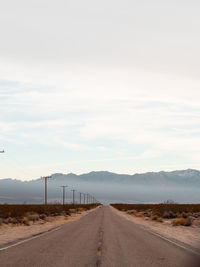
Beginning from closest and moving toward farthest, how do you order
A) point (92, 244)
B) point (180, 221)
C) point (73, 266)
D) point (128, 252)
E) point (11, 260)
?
point (73, 266)
point (11, 260)
point (128, 252)
point (92, 244)
point (180, 221)

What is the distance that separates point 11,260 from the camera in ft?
37.6

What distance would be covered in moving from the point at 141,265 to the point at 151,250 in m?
3.38

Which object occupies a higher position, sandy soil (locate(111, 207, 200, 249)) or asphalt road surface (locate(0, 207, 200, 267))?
asphalt road surface (locate(0, 207, 200, 267))

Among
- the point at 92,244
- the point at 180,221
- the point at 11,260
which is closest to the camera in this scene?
the point at 11,260

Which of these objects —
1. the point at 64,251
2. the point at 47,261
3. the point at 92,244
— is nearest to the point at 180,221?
the point at 92,244

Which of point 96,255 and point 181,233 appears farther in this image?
point 181,233

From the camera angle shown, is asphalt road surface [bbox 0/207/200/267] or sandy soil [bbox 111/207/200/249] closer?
asphalt road surface [bbox 0/207/200/267]

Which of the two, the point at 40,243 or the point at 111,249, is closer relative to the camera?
the point at 111,249

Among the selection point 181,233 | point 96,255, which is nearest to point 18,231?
point 181,233

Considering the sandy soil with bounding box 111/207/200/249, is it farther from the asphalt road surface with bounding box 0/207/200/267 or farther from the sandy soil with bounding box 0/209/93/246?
the sandy soil with bounding box 0/209/93/246

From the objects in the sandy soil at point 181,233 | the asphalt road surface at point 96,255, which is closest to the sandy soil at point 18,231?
the asphalt road surface at point 96,255

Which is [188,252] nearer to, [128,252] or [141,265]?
[128,252]

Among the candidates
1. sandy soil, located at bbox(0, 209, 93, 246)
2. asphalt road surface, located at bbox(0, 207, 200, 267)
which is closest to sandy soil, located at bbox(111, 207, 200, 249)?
asphalt road surface, located at bbox(0, 207, 200, 267)

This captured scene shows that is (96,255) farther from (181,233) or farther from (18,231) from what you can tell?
(181,233)
